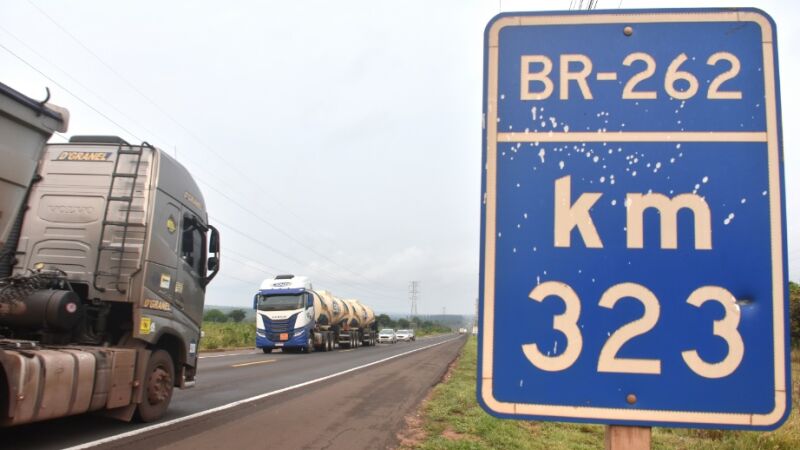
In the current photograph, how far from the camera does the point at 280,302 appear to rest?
29141 millimetres

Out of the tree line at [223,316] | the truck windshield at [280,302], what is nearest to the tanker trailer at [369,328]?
the truck windshield at [280,302]

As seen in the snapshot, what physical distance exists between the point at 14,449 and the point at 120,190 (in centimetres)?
335

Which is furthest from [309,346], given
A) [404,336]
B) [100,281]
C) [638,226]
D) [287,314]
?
[404,336]

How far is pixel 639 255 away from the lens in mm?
1546

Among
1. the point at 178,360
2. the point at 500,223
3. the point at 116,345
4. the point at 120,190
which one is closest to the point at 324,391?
the point at 178,360

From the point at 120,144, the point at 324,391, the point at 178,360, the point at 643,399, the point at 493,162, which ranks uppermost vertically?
the point at 120,144

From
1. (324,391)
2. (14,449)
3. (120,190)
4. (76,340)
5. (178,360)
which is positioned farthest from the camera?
(324,391)

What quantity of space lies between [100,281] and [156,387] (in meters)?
1.79

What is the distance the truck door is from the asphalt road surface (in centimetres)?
171

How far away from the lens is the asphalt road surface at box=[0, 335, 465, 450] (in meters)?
7.42

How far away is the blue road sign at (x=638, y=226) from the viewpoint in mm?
1496

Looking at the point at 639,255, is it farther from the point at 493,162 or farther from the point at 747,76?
the point at 747,76

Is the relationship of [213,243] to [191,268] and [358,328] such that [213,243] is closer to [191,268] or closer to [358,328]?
[191,268]

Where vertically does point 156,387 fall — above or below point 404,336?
above
